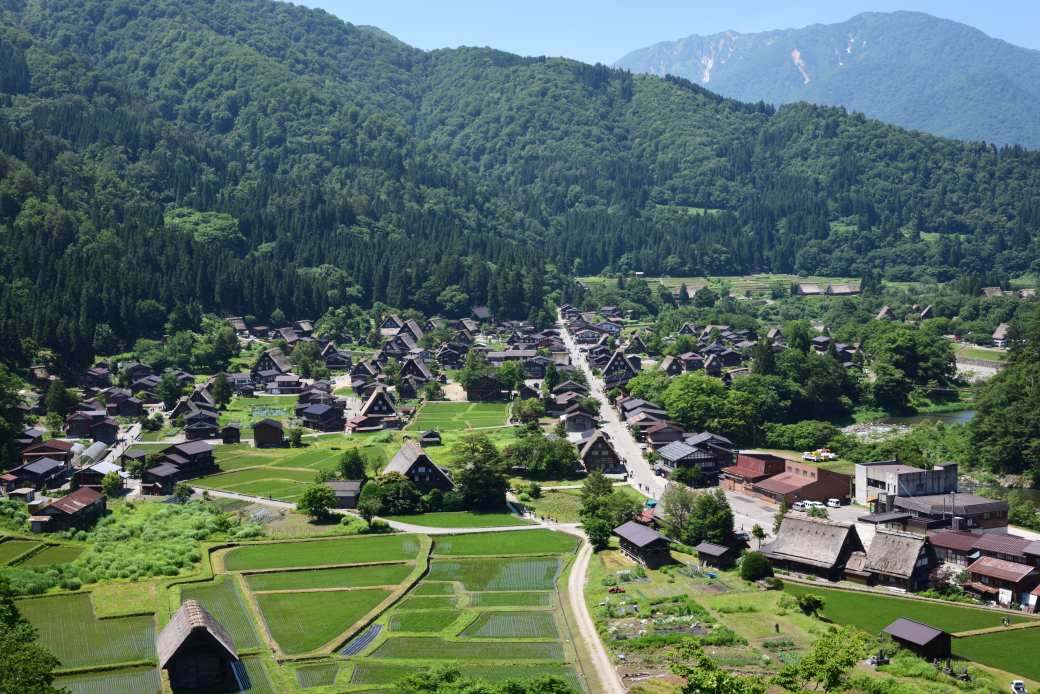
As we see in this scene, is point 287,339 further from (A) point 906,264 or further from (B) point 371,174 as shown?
(A) point 906,264

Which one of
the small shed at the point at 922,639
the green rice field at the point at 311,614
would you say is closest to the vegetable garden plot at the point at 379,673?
the green rice field at the point at 311,614

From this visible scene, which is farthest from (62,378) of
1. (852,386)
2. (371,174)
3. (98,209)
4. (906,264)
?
(906,264)

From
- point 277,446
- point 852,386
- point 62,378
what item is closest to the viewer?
point 277,446

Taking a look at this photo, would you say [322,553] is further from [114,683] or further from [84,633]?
[114,683]

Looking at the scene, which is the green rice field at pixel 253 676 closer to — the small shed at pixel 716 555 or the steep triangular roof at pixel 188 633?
the steep triangular roof at pixel 188 633

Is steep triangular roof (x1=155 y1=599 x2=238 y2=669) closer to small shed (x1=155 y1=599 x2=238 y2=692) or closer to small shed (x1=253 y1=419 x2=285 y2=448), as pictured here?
small shed (x1=155 y1=599 x2=238 y2=692)

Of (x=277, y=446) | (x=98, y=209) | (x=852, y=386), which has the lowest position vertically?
(x=277, y=446)

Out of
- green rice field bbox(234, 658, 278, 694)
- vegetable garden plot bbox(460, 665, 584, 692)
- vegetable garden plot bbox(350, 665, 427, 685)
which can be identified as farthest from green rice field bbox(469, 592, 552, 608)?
green rice field bbox(234, 658, 278, 694)
